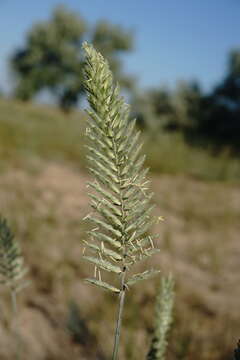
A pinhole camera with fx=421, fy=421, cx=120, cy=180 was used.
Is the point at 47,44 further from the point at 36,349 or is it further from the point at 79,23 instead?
the point at 36,349

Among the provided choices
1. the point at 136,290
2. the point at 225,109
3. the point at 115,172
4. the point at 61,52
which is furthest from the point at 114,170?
the point at 61,52

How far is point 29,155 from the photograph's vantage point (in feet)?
28.7

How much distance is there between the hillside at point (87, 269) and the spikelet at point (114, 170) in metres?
0.11

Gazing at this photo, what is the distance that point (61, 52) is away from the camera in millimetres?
25266

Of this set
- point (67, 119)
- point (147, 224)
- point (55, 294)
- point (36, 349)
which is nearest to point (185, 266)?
point (55, 294)

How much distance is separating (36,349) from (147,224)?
2.23m

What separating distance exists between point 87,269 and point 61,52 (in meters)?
23.1

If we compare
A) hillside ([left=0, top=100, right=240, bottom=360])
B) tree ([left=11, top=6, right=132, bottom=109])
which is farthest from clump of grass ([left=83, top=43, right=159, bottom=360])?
tree ([left=11, top=6, right=132, bottom=109])

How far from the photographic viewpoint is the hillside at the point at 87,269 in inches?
105

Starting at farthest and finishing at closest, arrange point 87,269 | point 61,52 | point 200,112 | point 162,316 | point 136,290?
point 61,52 → point 200,112 → point 87,269 → point 136,290 → point 162,316

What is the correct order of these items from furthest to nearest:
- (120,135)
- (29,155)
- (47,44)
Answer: (47,44)
(29,155)
(120,135)

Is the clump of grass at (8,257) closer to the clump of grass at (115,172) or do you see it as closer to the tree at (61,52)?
the clump of grass at (115,172)

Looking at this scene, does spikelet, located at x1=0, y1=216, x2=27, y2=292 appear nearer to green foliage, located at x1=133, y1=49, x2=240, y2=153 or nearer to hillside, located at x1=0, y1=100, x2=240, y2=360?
hillside, located at x1=0, y1=100, x2=240, y2=360

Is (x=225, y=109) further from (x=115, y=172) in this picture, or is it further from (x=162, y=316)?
(x=115, y=172)
